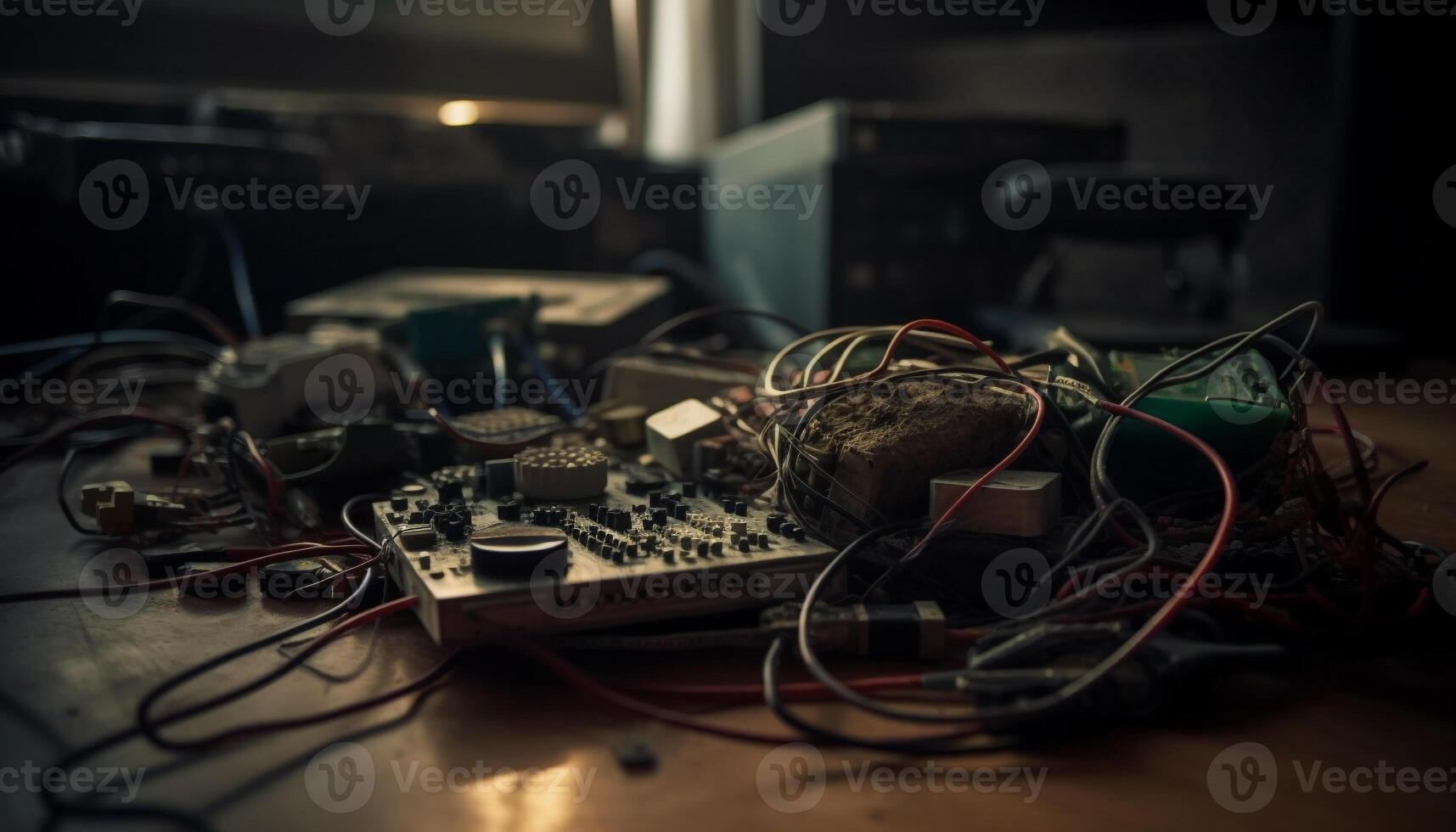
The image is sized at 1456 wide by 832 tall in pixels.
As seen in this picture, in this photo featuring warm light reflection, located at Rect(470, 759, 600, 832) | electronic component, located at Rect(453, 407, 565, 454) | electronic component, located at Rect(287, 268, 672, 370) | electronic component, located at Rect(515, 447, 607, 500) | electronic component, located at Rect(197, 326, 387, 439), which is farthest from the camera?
electronic component, located at Rect(287, 268, 672, 370)

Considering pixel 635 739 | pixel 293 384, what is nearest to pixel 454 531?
pixel 635 739

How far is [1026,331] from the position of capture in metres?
1.13

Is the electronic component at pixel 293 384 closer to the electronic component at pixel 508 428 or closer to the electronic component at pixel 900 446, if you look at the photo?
the electronic component at pixel 508 428

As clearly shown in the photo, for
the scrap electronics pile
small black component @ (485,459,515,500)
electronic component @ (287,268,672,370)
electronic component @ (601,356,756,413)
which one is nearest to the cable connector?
the scrap electronics pile

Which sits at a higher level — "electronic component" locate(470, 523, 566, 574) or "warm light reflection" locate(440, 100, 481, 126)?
"warm light reflection" locate(440, 100, 481, 126)

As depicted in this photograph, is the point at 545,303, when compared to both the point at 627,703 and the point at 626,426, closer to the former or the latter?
the point at 626,426

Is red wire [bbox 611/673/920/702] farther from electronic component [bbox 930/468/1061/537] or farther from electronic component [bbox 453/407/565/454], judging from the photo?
electronic component [bbox 453/407/565/454]

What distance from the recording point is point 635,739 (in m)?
0.42

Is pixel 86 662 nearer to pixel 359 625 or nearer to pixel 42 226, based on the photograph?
pixel 359 625

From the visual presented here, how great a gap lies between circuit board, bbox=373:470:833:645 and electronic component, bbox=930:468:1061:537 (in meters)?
0.07

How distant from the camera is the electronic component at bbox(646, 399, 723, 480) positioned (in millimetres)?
688

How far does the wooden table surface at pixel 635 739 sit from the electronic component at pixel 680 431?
0.20 metres

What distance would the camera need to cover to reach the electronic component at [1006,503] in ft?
1.75

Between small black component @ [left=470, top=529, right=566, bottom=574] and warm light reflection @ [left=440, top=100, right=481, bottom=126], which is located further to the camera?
warm light reflection @ [left=440, top=100, right=481, bottom=126]
